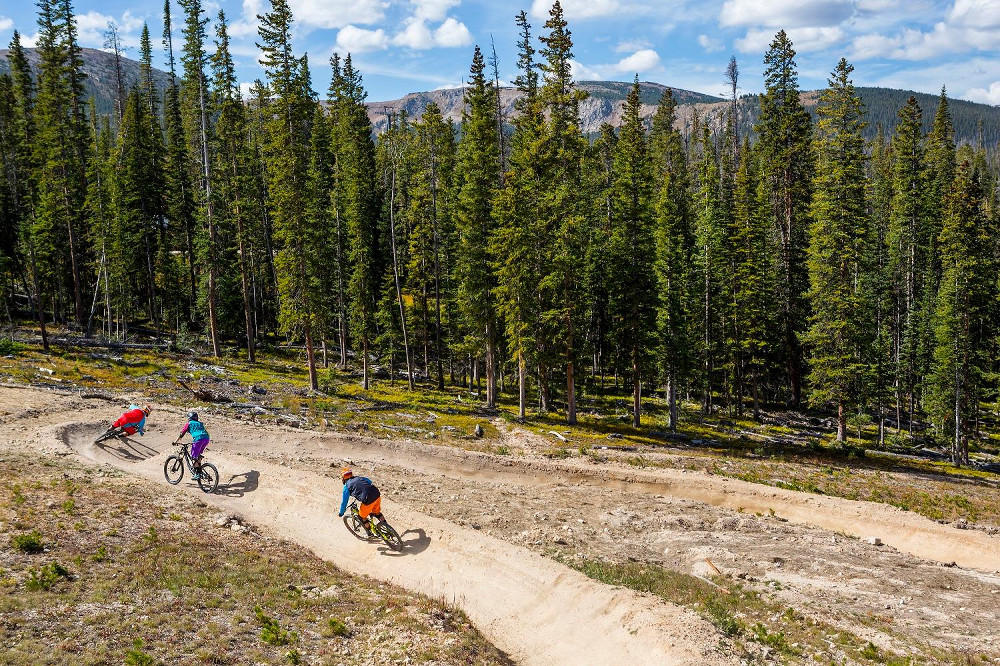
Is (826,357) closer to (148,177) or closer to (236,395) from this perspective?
(236,395)

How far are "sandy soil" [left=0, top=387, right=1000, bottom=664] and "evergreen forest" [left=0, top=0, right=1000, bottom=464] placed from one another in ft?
45.2

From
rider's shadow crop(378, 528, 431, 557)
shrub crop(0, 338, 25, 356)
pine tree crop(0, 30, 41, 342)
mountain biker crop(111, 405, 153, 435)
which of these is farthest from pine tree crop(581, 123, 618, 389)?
pine tree crop(0, 30, 41, 342)

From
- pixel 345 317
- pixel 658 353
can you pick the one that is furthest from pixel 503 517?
pixel 345 317

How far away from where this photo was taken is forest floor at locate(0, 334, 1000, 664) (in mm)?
13484

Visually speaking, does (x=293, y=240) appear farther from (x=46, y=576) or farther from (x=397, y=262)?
(x=46, y=576)

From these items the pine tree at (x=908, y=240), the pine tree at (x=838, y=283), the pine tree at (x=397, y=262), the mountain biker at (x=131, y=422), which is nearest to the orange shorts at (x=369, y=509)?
the mountain biker at (x=131, y=422)

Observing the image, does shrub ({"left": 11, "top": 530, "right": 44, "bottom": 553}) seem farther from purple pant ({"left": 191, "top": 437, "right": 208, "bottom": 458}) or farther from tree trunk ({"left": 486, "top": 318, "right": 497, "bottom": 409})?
tree trunk ({"left": 486, "top": 318, "right": 497, "bottom": 409})

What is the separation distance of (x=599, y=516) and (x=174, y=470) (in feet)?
51.1

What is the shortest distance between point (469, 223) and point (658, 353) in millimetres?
16033

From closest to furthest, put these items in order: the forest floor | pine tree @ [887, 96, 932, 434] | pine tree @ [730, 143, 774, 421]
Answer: the forest floor < pine tree @ [730, 143, 774, 421] < pine tree @ [887, 96, 932, 434]

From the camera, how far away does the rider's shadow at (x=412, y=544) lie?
666 inches

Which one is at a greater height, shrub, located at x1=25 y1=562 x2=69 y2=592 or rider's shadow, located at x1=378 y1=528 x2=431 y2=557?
shrub, located at x1=25 y1=562 x2=69 y2=592

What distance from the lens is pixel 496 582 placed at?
1540 centimetres

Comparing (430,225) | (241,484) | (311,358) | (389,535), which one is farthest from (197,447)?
(430,225)
